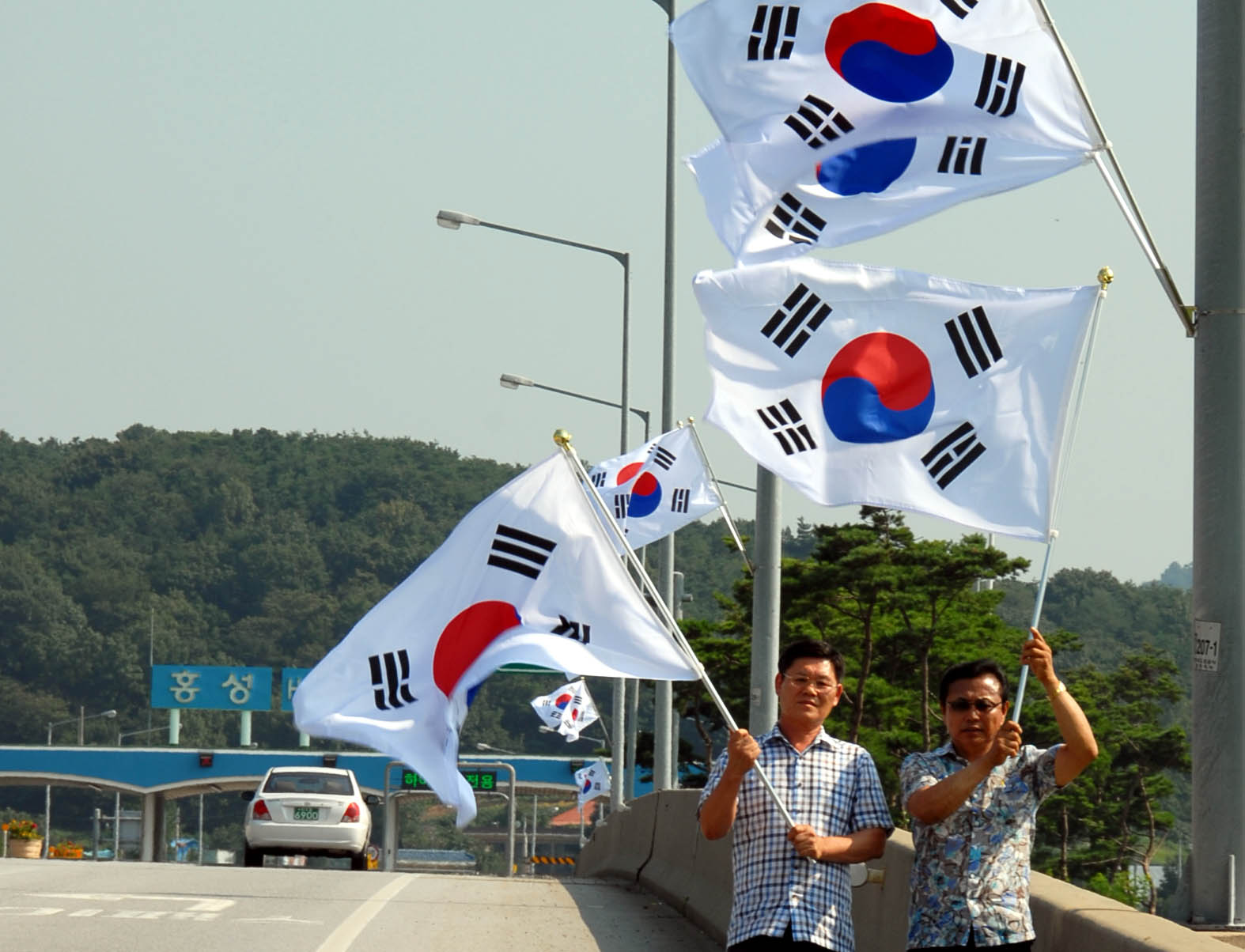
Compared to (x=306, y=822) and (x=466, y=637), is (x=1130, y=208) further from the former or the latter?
(x=306, y=822)

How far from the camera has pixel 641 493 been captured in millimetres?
20031

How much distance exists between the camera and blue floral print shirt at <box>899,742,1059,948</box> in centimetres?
605

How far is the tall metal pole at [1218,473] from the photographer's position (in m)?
7.94

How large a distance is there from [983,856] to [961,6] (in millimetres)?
4895

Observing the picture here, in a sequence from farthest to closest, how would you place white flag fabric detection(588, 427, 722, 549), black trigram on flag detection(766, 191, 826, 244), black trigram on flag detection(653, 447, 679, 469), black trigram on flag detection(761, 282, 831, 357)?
black trigram on flag detection(653, 447, 679, 469) → white flag fabric detection(588, 427, 722, 549) → black trigram on flag detection(766, 191, 826, 244) → black trigram on flag detection(761, 282, 831, 357)

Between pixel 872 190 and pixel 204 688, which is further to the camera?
pixel 204 688

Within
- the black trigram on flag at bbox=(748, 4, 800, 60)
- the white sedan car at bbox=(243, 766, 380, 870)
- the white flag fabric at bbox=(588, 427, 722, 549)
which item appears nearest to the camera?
the black trigram on flag at bbox=(748, 4, 800, 60)

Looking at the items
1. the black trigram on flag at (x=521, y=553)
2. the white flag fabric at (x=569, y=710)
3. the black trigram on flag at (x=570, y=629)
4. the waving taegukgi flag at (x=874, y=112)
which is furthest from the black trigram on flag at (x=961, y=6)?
the white flag fabric at (x=569, y=710)

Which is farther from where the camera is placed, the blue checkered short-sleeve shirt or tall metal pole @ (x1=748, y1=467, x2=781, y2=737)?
tall metal pole @ (x1=748, y1=467, x2=781, y2=737)

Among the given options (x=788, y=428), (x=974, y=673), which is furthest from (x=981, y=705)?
(x=788, y=428)

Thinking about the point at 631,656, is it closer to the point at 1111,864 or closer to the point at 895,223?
the point at 895,223

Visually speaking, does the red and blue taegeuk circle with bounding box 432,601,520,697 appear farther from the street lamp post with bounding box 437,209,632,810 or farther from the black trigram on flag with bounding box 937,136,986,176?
the street lamp post with bounding box 437,209,632,810

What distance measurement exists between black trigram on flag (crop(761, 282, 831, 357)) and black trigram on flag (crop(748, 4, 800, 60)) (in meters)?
1.43

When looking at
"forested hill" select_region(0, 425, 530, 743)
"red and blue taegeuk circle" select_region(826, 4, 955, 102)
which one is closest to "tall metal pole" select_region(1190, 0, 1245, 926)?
"red and blue taegeuk circle" select_region(826, 4, 955, 102)
